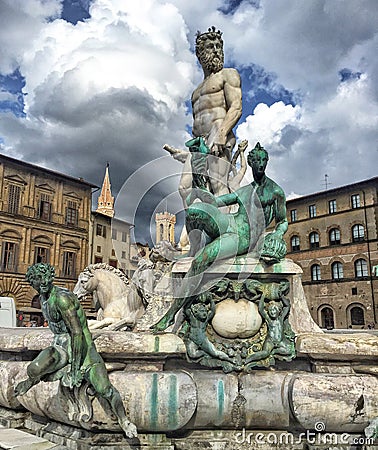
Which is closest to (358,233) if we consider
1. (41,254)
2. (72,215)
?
(72,215)

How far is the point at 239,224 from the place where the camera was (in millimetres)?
4215

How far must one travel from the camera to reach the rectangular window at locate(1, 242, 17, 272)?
37.6m

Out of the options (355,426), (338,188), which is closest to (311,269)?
(338,188)

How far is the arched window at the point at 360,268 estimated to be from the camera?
41.2 meters

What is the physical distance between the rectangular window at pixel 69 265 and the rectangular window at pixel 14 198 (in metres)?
6.21

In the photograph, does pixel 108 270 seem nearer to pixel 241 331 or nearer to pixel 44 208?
pixel 241 331

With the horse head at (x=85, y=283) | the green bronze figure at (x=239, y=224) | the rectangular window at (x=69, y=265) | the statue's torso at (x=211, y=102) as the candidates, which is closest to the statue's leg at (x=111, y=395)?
the green bronze figure at (x=239, y=224)

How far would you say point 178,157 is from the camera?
23.6 ft

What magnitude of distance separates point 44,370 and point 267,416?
1733mm

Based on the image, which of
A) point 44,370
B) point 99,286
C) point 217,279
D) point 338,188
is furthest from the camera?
point 338,188

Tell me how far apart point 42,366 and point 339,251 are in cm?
4264

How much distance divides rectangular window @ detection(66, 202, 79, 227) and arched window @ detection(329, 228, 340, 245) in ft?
79.9

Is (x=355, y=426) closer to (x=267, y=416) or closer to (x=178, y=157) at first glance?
(x=267, y=416)

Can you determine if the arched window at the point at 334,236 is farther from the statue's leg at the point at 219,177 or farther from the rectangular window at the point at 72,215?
the statue's leg at the point at 219,177
